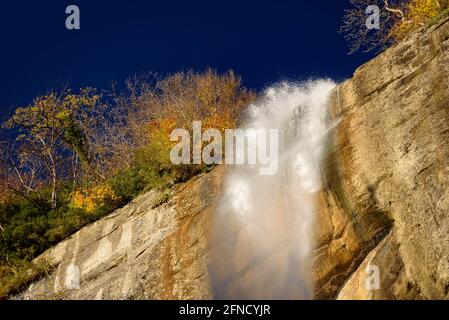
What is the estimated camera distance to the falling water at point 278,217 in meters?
14.6

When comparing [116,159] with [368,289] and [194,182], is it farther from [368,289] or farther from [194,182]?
[368,289]

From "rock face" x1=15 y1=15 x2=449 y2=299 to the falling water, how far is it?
427 millimetres

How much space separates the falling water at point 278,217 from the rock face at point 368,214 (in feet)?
1.40

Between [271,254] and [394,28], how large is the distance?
17219mm

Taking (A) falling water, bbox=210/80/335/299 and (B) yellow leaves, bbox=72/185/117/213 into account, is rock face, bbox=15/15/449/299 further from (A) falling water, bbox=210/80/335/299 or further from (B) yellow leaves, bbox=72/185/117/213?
(B) yellow leaves, bbox=72/185/117/213

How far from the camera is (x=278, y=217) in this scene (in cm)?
1622

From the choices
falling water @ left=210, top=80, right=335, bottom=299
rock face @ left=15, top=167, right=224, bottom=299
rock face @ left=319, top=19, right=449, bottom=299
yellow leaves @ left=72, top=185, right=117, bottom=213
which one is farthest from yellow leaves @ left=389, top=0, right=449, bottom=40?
yellow leaves @ left=72, top=185, right=117, bottom=213

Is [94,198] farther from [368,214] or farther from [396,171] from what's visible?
[396,171]

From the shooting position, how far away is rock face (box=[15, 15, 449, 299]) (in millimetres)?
12508

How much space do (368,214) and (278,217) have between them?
10.3ft

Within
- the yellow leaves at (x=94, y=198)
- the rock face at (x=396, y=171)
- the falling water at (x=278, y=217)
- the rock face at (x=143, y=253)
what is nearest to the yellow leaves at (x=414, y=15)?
the falling water at (x=278, y=217)

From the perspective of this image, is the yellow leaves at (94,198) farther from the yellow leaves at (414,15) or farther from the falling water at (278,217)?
the yellow leaves at (414,15)

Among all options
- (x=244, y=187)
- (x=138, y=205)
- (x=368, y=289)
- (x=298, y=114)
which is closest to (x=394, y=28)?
(x=298, y=114)

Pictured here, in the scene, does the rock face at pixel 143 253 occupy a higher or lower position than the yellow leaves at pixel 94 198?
lower
